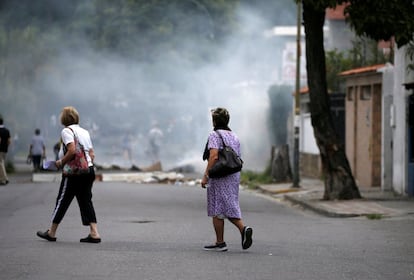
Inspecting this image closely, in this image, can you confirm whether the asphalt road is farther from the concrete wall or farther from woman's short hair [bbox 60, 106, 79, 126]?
the concrete wall

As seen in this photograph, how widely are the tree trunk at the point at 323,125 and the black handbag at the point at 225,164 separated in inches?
381

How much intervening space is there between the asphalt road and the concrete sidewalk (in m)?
0.44

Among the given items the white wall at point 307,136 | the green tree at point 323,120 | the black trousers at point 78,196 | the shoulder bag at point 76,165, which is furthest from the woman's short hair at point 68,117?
the white wall at point 307,136

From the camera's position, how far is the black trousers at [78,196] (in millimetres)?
13086

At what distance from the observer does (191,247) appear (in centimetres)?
1273

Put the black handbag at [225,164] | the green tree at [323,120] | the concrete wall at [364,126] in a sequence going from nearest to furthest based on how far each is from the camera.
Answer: the black handbag at [225,164] → the green tree at [323,120] → the concrete wall at [364,126]

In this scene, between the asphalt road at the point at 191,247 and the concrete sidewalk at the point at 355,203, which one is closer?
the asphalt road at the point at 191,247

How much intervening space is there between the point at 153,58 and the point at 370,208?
124 feet

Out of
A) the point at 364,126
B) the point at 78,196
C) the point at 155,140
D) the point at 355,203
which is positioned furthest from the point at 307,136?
the point at 78,196

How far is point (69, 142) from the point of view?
12977mm

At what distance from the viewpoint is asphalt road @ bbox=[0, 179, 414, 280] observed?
34.5 feet

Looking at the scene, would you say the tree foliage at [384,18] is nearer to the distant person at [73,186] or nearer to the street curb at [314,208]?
the street curb at [314,208]

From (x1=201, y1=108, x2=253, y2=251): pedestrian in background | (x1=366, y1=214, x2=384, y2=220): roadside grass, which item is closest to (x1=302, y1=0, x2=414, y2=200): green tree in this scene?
(x1=366, y1=214, x2=384, y2=220): roadside grass

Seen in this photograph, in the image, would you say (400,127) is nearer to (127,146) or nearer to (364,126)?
(364,126)
